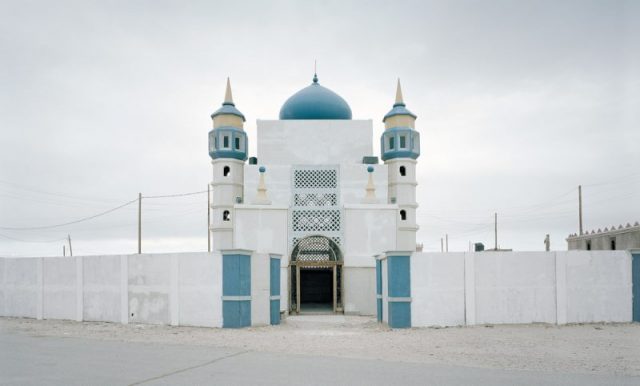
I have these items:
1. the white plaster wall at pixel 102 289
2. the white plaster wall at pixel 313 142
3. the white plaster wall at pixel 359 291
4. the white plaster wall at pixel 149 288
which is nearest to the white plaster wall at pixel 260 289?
the white plaster wall at pixel 149 288

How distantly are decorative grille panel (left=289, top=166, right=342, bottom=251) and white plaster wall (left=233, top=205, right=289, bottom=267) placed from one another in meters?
0.46

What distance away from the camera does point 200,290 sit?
16953 mm

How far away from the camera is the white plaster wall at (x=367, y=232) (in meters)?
24.8

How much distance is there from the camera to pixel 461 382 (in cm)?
839

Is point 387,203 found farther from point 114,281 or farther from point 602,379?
point 602,379

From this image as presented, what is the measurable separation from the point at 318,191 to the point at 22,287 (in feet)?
41.7

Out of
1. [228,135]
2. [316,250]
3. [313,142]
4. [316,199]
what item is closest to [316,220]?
[316,199]

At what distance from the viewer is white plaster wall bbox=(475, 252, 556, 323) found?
56.0 feet

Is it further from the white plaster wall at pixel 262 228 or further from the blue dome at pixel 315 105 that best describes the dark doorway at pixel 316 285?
the blue dome at pixel 315 105

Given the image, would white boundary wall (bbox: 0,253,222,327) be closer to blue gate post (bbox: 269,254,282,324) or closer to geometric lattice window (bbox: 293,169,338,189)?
blue gate post (bbox: 269,254,282,324)

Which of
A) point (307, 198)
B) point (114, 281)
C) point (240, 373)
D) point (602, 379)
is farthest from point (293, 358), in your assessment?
point (307, 198)

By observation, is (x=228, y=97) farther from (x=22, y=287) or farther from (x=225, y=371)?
(x=225, y=371)

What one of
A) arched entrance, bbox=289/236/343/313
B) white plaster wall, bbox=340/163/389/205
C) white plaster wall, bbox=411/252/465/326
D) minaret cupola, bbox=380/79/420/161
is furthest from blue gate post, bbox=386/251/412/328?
minaret cupola, bbox=380/79/420/161

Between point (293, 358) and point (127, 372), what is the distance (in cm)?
303
